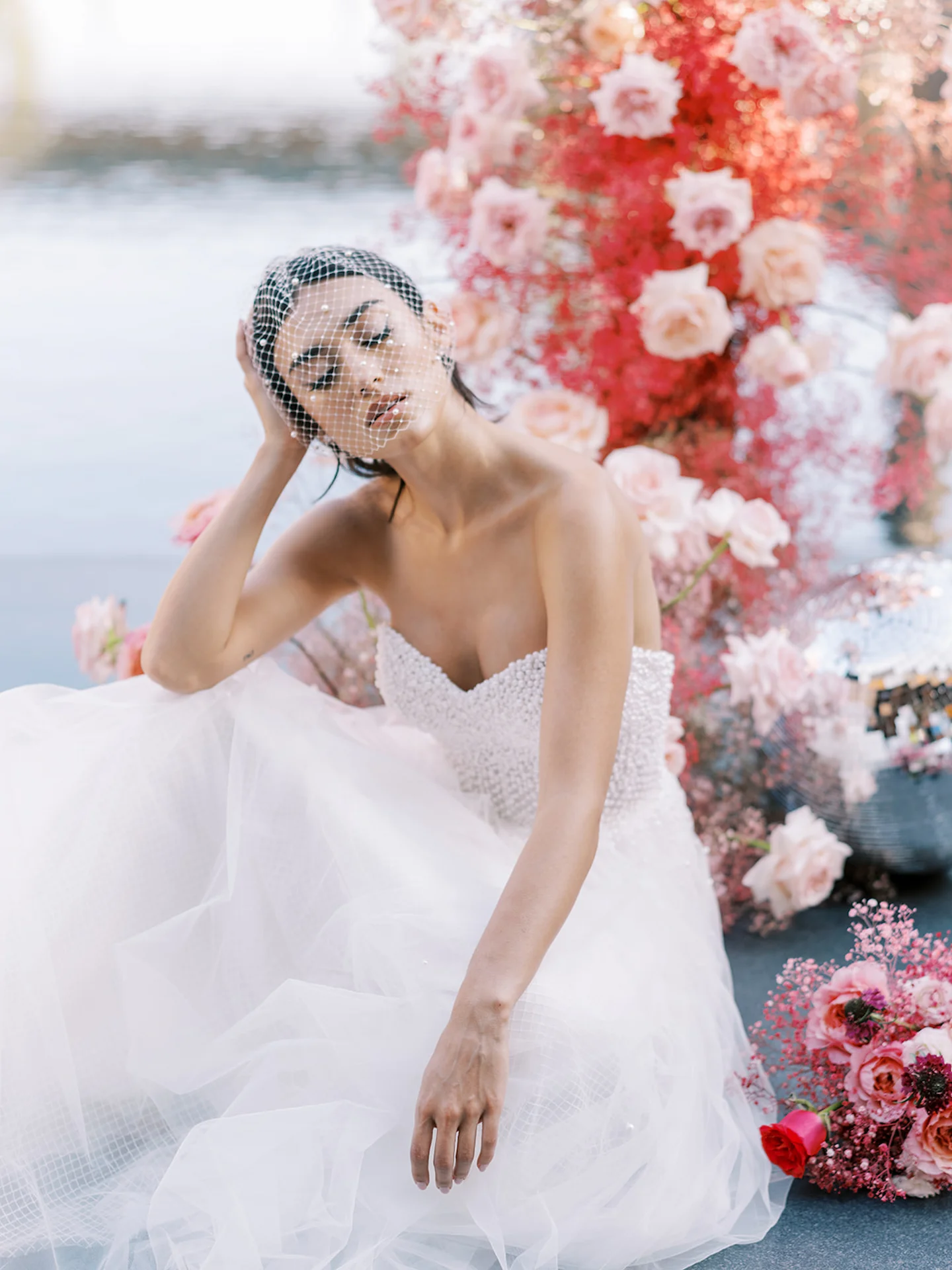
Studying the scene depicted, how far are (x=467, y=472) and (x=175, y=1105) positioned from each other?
37.2 inches

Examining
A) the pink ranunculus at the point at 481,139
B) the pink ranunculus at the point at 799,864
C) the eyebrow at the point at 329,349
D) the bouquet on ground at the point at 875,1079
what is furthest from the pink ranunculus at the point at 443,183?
the bouquet on ground at the point at 875,1079

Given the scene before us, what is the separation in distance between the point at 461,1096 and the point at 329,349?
98 centimetres

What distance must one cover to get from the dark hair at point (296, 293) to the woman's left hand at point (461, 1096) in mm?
841

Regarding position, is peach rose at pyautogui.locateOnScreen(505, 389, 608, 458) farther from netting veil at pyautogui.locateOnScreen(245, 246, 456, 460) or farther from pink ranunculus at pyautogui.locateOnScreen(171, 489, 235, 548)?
netting veil at pyautogui.locateOnScreen(245, 246, 456, 460)

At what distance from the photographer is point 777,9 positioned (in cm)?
244

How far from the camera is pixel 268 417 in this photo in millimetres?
1956

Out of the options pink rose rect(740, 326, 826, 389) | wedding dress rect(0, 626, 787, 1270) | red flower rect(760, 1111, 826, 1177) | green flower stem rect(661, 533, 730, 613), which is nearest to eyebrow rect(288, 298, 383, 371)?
wedding dress rect(0, 626, 787, 1270)

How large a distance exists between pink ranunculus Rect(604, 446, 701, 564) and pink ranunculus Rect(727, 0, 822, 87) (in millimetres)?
747

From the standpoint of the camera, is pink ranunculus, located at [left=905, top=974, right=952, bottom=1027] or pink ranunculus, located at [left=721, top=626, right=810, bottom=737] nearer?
pink ranunculus, located at [left=905, top=974, right=952, bottom=1027]

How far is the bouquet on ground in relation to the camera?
1.66 m

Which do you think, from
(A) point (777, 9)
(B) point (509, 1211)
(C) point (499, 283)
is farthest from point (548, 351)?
(B) point (509, 1211)

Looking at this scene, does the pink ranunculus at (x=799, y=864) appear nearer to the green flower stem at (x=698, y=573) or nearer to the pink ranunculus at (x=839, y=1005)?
the green flower stem at (x=698, y=573)

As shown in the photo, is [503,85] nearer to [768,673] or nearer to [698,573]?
[698,573]

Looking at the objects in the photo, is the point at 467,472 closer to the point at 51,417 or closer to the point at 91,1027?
the point at 91,1027
